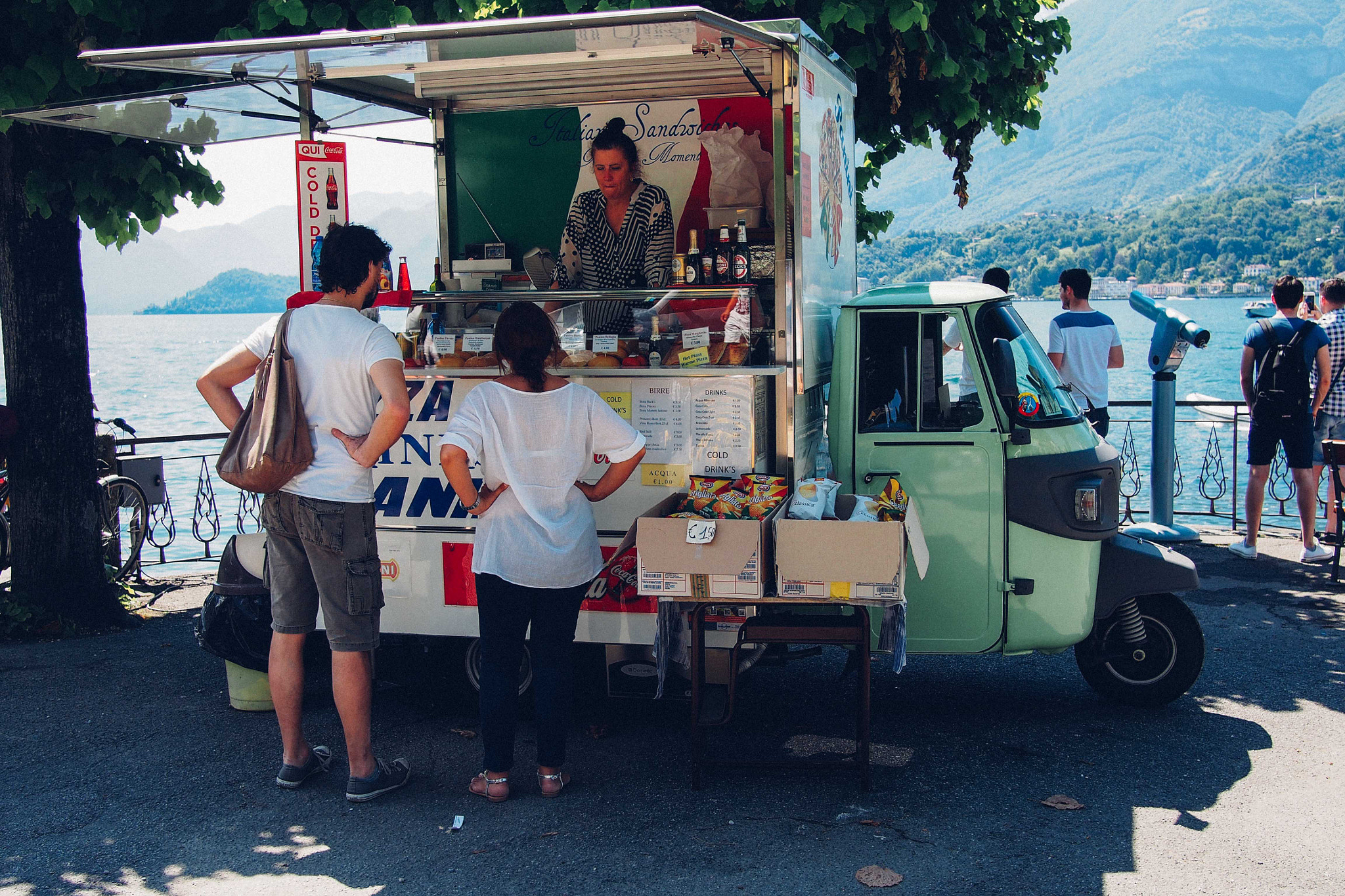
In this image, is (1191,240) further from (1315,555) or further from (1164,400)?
(1315,555)

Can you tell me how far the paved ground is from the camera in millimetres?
3764

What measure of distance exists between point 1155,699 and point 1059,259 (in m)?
57.3

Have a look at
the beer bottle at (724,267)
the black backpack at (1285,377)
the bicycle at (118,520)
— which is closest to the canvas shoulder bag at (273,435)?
the beer bottle at (724,267)

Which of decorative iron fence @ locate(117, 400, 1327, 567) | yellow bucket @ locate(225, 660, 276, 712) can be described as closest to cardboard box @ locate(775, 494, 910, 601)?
yellow bucket @ locate(225, 660, 276, 712)

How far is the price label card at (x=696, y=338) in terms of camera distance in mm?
4891

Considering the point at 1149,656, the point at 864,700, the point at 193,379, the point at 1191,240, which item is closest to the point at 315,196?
the point at 864,700

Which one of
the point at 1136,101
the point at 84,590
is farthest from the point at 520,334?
the point at 1136,101

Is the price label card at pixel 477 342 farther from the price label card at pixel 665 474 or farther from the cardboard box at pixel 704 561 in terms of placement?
the cardboard box at pixel 704 561

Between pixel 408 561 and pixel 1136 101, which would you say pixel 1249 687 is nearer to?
pixel 408 561

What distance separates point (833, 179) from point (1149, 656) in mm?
2868

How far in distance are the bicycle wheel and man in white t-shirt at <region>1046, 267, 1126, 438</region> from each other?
279 inches

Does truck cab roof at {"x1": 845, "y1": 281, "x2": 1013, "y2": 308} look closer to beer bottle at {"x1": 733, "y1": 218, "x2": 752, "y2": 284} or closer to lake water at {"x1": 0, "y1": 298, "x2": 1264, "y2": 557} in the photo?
beer bottle at {"x1": 733, "y1": 218, "x2": 752, "y2": 284}

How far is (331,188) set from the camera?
208 inches

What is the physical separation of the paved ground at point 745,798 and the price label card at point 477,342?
1.55 meters
